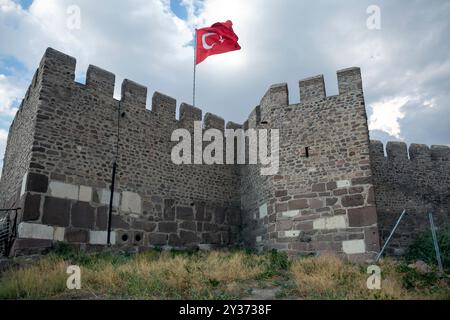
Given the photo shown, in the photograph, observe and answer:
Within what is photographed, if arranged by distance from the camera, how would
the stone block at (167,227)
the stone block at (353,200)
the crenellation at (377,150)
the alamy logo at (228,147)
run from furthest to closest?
1. the crenellation at (377,150)
2. the alamy logo at (228,147)
3. the stone block at (167,227)
4. the stone block at (353,200)

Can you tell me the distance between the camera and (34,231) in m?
8.53

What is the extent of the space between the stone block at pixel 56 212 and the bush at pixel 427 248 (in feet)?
35.9

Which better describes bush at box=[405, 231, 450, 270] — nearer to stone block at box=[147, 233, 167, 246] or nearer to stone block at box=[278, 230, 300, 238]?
stone block at box=[278, 230, 300, 238]

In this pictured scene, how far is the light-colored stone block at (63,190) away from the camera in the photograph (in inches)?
358

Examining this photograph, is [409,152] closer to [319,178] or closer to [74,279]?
[319,178]

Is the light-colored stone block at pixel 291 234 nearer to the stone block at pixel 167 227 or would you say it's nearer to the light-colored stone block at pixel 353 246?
the light-colored stone block at pixel 353 246

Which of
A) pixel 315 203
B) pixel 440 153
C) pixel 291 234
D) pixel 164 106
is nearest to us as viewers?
pixel 315 203

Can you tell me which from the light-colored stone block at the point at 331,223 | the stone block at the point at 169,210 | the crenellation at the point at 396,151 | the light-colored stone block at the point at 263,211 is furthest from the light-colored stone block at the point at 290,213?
the crenellation at the point at 396,151

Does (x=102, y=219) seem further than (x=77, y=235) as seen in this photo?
Yes

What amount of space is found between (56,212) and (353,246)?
7296 mm

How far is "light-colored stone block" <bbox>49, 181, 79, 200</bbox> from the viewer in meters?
9.10

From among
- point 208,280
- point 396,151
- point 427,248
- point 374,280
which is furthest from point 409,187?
point 208,280

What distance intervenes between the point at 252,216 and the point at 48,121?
21.6ft
